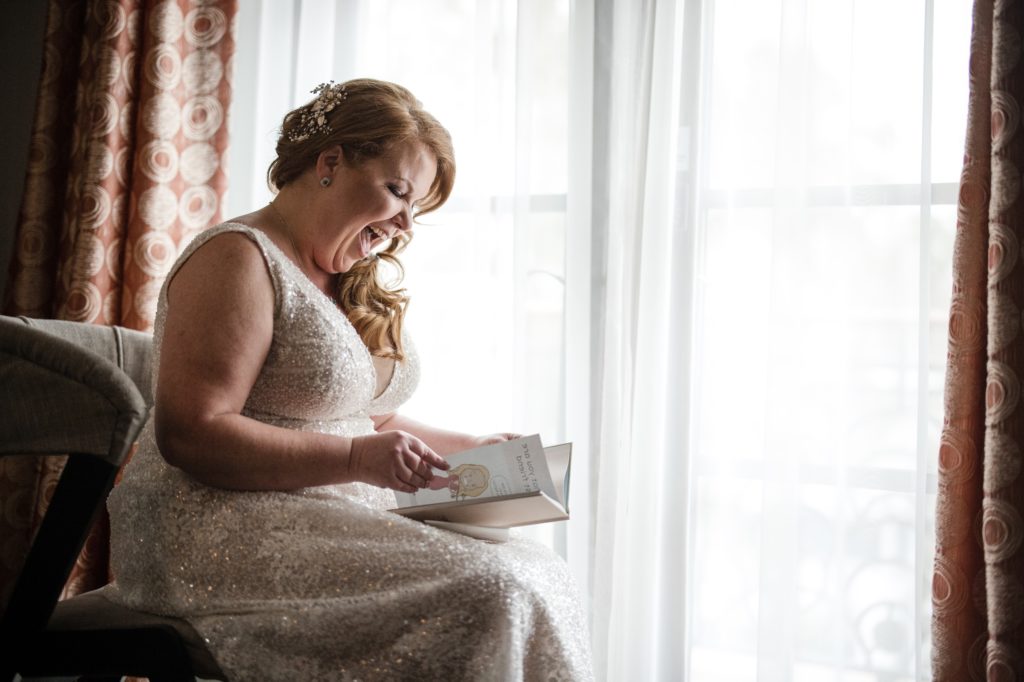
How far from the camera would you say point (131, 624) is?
3.48ft

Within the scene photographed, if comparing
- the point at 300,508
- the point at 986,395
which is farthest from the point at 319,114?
the point at 986,395

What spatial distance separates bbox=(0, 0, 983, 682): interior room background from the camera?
68.2 inches

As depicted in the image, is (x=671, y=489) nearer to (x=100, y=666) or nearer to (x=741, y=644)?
(x=741, y=644)

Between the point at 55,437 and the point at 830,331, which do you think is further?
the point at 830,331

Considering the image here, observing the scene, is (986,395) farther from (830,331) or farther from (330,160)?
(330,160)

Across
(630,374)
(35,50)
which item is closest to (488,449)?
(630,374)

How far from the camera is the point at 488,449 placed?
1.17 m

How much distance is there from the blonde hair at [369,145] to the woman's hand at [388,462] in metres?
0.43

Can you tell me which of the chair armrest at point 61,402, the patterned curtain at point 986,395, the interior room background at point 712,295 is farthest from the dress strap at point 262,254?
the patterned curtain at point 986,395

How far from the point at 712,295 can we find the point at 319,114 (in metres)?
0.99

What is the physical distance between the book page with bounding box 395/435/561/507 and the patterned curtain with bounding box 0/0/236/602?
122cm

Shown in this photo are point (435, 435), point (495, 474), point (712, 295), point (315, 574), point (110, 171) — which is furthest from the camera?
point (110, 171)

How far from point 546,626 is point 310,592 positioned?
0.31m

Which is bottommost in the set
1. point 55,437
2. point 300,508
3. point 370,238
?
point 300,508
